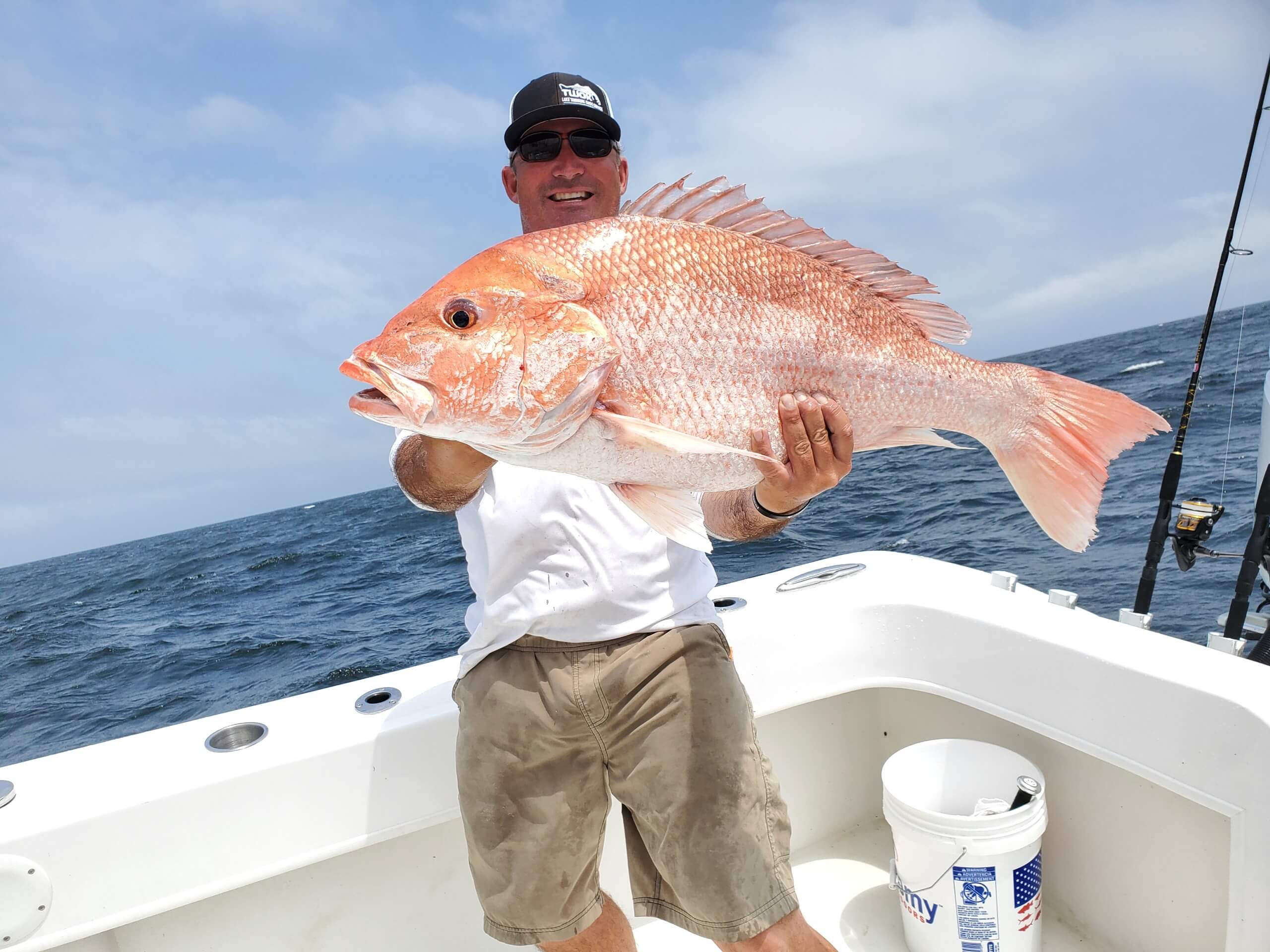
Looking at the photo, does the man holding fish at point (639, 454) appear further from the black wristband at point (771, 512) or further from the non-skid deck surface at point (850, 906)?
the non-skid deck surface at point (850, 906)

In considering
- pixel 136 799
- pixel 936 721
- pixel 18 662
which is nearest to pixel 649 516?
pixel 136 799

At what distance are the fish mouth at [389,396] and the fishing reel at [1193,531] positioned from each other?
12.2ft

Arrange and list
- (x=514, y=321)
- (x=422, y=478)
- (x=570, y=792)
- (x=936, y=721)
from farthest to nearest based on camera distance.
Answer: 1. (x=936, y=721)
2. (x=570, y=792)
3. (x=422, y=478)
4. (x=514, y=321)

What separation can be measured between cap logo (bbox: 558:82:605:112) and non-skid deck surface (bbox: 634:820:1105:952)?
113 inches

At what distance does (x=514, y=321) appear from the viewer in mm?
1338

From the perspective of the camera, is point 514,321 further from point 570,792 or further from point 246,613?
point 246,613

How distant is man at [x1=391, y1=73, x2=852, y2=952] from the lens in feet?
6.22

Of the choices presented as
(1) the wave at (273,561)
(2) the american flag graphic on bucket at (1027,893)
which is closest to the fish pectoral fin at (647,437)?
(2) the american flag graphic on bucket at (1027,893)

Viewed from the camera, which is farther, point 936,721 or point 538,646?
point 936,721

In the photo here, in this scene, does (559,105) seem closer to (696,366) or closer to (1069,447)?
(696,366)

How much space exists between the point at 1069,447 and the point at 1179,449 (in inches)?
102

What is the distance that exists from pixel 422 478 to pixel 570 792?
93 centimetres

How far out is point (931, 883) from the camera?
233cm

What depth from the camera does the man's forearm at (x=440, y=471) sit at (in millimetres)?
1720
